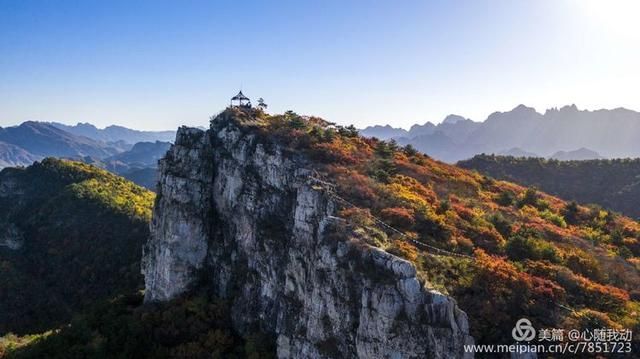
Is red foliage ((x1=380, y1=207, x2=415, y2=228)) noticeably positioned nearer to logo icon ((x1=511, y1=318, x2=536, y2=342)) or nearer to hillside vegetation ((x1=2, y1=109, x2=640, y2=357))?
hillside vegetation ((x1=2, y1=109, x2=640, y2=357))

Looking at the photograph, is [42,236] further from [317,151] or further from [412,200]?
[412,200]

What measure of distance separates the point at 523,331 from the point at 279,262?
54.3ft

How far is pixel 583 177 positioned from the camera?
83750 mm

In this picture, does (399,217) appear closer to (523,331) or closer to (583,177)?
(523,331)

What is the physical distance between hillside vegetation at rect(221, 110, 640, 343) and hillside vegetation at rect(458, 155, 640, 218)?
132 ft

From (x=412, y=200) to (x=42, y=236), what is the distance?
83.4 meters

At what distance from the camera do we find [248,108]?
46.9 m

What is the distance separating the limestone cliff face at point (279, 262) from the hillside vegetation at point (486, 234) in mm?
1825

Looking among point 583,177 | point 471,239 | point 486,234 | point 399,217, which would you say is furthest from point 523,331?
point 583,177

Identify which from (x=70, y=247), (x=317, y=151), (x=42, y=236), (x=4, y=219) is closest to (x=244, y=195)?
(x=317, y=151)

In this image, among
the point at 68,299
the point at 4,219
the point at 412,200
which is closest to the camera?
the point at 412,200

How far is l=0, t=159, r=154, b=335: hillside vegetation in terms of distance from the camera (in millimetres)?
67312

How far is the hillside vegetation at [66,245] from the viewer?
67.3 m

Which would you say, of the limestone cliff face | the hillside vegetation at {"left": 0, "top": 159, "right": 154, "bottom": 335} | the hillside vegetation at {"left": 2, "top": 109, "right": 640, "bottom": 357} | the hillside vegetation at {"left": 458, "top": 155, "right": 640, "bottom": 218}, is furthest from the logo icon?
the hillside vegetation at {"left": 458, "top": 155, "right": 640, "bottom": 218}
